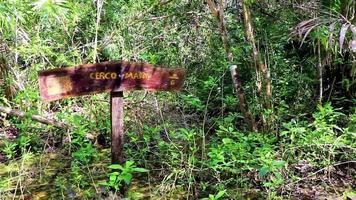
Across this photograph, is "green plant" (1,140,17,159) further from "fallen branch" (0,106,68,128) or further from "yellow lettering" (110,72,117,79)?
"yellow lettering" (110,72,117,79)

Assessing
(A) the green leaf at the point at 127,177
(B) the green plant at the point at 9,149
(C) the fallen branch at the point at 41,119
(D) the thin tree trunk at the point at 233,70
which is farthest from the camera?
(C) the fallen branch at the point at 41,119

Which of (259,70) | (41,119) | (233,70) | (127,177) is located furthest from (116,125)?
(259,70)

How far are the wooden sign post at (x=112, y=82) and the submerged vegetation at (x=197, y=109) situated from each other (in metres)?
0.41

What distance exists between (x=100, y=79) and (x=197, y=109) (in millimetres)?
1483

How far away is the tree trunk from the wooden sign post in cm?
90

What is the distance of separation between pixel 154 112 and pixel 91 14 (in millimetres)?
1797

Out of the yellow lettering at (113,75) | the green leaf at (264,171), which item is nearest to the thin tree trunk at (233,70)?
the green leaf at (264,171)

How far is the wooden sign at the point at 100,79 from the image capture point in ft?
8.74

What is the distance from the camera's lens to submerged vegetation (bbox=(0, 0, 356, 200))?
3.08 metres

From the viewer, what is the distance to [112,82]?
2.84m

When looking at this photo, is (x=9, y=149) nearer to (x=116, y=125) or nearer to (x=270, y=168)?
(x=116, y=125)

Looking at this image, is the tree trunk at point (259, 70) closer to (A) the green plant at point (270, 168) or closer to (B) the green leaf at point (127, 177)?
(A) the green plant at point (270, 168)

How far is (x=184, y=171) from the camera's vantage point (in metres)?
2.99

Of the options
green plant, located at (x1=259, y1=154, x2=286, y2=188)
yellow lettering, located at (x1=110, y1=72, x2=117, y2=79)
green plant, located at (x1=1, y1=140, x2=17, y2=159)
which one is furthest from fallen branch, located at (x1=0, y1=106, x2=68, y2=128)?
green plant, located at (x1=259, y1=154, x2=286, y2=188)
